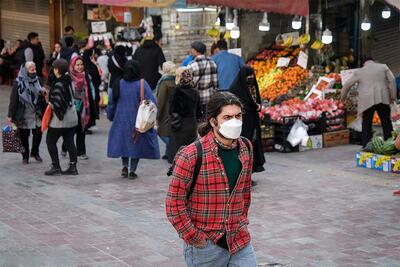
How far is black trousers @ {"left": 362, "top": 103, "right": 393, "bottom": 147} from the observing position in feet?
40.7

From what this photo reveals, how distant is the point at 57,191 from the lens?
989 cm

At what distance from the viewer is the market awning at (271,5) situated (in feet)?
41.6

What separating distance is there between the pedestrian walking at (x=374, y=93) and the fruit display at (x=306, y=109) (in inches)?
24.9

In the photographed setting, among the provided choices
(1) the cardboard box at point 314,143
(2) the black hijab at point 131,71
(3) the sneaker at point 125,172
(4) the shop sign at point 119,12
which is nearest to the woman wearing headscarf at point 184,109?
(2) the black hijab at point 131,71

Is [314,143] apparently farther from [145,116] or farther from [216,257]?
[216,257]

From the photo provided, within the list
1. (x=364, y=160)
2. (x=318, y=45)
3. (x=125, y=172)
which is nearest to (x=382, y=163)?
(x=364, y=160)

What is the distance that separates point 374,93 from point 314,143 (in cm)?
128

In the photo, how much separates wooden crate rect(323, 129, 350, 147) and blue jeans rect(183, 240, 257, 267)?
8.45m

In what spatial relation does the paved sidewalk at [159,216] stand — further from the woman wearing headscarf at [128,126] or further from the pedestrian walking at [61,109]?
the pedestrian walking at [61,109]

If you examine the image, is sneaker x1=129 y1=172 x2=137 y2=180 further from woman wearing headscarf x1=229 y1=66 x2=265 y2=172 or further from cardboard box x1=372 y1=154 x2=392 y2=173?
cardboard box x1=372 y1=154 x2=392 y2=173

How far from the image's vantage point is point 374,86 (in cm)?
1221

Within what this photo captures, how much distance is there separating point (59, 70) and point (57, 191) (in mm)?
1605

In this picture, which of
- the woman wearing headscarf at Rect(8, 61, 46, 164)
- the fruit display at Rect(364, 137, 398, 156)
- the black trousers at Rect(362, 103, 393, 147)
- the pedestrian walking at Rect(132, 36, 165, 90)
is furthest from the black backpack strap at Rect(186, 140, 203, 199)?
the pedestrian walking at Rect(132, 36, 165, 90)

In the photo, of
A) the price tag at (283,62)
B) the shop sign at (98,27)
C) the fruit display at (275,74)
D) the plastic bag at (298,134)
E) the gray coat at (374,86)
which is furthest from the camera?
the shop sign at (98,27)
